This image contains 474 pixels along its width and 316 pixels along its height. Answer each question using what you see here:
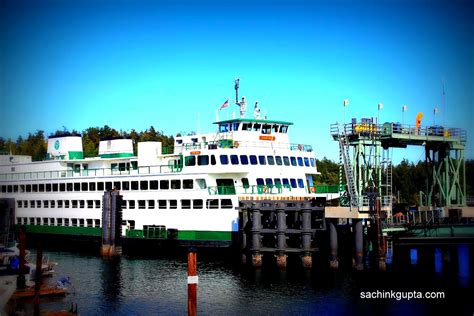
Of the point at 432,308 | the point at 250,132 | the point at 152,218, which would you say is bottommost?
the point at 432,308

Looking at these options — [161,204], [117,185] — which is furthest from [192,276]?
[117,185]

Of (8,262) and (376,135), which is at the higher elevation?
(376,135)

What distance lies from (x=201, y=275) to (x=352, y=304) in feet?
32.8

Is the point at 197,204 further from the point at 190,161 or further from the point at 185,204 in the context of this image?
the point at 190,161

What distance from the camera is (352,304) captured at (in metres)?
27.0

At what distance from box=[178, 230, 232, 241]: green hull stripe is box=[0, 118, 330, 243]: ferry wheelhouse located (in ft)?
0.21

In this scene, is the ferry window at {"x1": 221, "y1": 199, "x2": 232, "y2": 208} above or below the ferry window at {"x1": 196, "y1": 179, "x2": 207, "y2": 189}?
below

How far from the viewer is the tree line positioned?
6962 centimetres

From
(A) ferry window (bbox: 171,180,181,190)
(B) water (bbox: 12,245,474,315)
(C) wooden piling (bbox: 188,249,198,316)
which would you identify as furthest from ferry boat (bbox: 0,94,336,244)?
(C) wooden piling (bbox: 188,249,198,316)

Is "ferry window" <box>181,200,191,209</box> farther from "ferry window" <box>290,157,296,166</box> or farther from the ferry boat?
"ferry window" <box>290,157,296,166</box>

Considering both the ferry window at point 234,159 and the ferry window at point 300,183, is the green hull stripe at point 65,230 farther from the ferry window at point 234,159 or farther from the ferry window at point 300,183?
the ferry window at point 300,183

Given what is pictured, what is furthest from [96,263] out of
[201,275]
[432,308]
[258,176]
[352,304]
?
[432,308]

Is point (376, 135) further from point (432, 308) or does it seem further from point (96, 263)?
point (96, 263)

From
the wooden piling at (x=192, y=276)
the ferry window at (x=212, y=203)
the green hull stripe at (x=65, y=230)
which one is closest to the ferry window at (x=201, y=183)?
the ferry window at (x=212, y=203)
